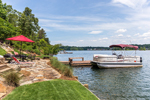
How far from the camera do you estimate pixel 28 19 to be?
2630cm

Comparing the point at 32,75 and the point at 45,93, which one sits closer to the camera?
the point at 45,93

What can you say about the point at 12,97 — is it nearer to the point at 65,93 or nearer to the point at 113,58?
the point at 65,93

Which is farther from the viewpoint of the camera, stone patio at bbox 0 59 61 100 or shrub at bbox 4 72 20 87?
stone patio at bbox 0 59 61 100

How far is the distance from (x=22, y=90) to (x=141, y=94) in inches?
273

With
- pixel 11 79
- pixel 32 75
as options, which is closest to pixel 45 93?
pixel 11 79

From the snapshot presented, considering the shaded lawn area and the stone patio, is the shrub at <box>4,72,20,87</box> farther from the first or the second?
the shaded lawn area

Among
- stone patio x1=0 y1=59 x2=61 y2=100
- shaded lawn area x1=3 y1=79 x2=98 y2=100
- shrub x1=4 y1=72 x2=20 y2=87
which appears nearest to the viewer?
shaded lawn area x1=3 y1=79 x2=98 y2=100

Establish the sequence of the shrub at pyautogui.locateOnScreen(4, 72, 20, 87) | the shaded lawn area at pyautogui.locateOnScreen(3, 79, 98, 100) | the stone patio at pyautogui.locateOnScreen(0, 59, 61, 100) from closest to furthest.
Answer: the shaded lawn area at pyautogui.locateOnScreen(3, 79, 98, 100) < the shrub at pyautogui.locateOnScreen(4, 72, 20, 87) < the stone patio at pyautogui.locateOnScreen(0, 59, 61, 100)

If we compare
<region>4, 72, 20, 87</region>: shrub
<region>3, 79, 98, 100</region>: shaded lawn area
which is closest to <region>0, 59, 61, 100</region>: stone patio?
<region>4, 72, 20, 87</region>: shrub

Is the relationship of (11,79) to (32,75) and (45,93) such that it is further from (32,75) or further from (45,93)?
(32,75)

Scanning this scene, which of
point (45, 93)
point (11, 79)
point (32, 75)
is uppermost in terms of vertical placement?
point (11, 79)

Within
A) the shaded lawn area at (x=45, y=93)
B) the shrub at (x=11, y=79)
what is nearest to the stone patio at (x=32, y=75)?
the shrub at (x=11, y=79)

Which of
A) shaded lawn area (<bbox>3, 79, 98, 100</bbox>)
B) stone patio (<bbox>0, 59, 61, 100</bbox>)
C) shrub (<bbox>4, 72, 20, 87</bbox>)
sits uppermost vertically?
shrub (<bbox>4, 72, 20, 87</bbox>)

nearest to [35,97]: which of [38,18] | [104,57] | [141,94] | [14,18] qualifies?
[141,94]
